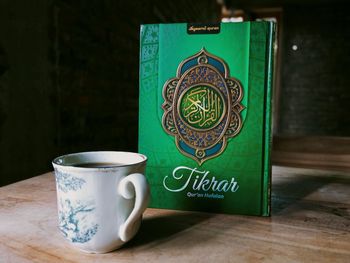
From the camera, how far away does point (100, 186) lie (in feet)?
1.23

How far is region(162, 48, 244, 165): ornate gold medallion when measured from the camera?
1.66 ft

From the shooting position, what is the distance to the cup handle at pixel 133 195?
0.37m

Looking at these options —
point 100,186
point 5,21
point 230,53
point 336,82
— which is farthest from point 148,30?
point 336,82

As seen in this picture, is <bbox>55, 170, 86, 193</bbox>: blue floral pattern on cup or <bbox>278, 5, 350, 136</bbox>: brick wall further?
<bbox>278, 5, 350, 136</bbox>: brick wall

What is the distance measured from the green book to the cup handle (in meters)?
0.16

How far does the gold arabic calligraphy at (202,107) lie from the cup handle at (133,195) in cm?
17

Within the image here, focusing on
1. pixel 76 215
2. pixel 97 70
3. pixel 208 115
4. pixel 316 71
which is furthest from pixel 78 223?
pixel 316 71

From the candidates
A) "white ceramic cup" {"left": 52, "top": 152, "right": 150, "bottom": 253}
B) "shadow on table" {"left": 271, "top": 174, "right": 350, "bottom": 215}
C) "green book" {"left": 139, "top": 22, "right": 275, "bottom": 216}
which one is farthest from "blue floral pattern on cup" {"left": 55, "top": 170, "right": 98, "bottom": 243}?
"shadow on table" {"left": 271, "top": 174, "right": 350, "bottom": 215}

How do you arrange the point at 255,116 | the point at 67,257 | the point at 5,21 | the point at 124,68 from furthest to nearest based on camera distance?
the point at 124,68
the point at 5,21
the point at 255,116
the point at 67,257

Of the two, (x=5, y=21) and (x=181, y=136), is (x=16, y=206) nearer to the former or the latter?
(x=181, y=136)

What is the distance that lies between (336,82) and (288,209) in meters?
5.73

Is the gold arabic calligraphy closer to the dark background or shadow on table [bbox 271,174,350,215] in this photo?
shadow on table [bbox 271,174,350,215]

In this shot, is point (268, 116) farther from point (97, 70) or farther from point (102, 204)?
point (97, 70)

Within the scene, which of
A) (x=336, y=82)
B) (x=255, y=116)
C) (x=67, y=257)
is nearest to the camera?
(x=67, y=257)
